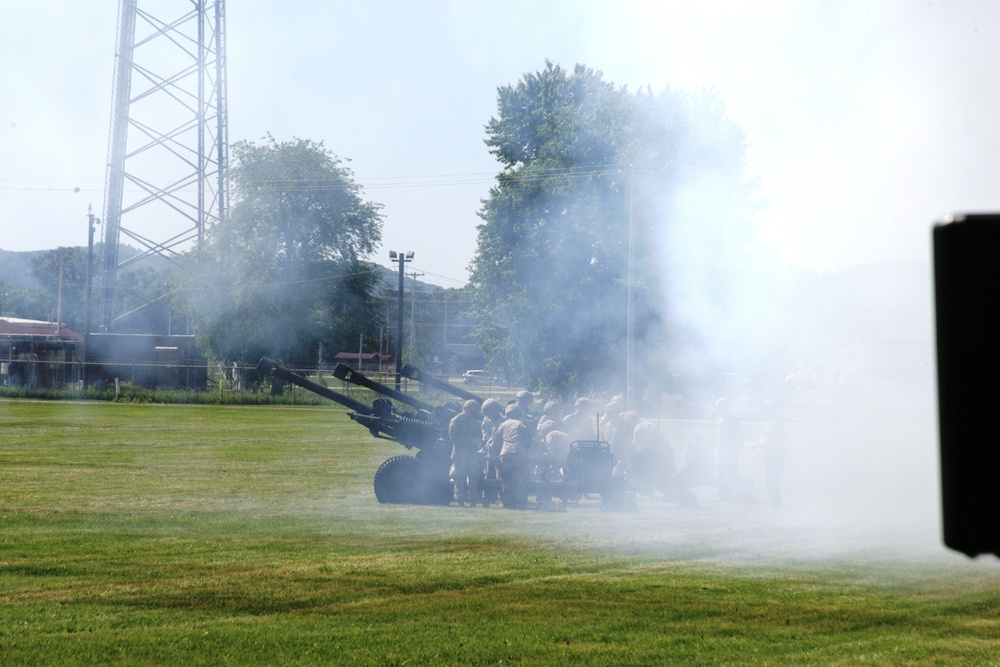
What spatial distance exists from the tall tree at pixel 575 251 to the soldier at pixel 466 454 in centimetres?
709

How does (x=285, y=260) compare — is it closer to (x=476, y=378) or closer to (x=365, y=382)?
(x=476, y=378)

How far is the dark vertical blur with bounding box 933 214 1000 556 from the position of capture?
5.26ft

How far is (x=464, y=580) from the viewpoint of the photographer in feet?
32.7

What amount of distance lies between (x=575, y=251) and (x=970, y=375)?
26.9m

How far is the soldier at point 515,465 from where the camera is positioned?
16.7m

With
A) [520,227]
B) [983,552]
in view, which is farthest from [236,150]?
[983,552]

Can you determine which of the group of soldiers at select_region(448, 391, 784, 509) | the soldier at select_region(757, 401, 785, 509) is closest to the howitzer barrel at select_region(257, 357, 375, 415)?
the group of soldiers at select_region(448, 391, 784, 509)

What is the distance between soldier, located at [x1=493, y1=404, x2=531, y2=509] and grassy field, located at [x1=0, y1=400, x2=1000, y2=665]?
48cm

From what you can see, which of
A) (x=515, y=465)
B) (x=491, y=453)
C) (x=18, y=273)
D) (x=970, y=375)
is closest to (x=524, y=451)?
(x=515, y=465)

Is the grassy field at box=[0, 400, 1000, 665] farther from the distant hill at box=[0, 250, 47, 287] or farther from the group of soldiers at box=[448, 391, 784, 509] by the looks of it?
the distant hill at box=[0, 250, 47, 287]

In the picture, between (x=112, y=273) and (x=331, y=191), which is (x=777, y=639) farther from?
(x=112, y=273)

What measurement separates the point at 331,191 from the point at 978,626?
53.3 m

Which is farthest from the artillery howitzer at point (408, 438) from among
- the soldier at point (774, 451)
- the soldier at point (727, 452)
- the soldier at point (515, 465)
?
the soldier at point (774, 451)

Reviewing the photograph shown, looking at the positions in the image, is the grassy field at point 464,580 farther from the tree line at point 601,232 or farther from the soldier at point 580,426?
the tree line at point 601,232
